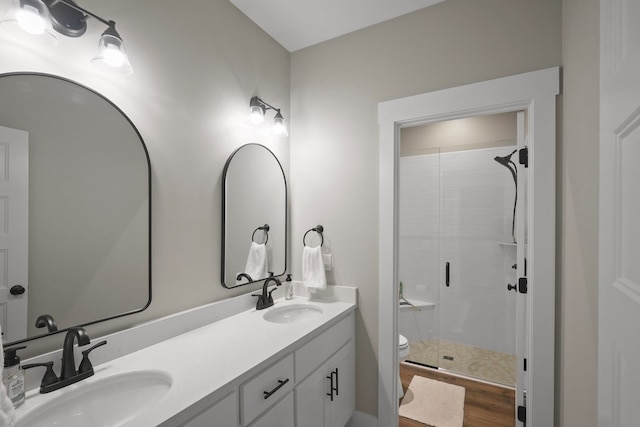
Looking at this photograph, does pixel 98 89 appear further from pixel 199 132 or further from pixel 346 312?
pixel 346 312

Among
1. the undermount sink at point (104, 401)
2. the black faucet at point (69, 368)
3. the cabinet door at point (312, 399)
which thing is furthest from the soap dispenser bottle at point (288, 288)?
the black faucet at point (69, 368)

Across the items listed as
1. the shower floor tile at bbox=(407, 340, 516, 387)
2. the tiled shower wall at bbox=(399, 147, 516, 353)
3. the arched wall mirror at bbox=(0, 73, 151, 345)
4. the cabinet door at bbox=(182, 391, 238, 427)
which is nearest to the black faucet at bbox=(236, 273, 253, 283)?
the arched wall mirror at bbox=(0, 73, 151, 345)

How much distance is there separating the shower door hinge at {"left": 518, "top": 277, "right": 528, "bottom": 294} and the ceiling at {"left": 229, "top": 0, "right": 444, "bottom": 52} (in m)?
1.62

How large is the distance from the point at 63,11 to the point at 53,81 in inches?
9.4

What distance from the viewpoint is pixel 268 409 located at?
1226 mm

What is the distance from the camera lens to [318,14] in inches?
73.4

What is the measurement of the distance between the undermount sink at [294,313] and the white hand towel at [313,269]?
0.47 feet

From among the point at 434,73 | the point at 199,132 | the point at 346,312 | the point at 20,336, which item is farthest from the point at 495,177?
the point at 20,336

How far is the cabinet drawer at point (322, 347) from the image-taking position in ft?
4.70

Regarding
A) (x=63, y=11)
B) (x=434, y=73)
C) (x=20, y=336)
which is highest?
(x=434, y=73)

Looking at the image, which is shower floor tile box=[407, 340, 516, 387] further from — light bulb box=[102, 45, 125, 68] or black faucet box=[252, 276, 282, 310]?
light bulb box=[102, 45, 125, 68]

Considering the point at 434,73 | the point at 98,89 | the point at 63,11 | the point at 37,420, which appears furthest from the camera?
the point at 434,73

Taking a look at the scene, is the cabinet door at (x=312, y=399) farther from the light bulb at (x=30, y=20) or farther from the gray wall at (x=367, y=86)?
the light bulb at (x=30, y=20)

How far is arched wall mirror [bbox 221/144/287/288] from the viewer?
1738 millimetres
